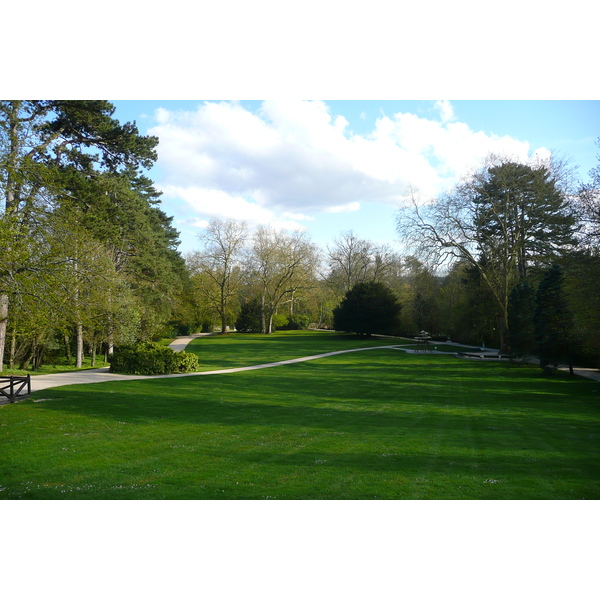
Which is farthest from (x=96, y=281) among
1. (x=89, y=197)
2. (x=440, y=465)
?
(x=440, y=465)

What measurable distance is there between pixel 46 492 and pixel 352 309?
122 ft

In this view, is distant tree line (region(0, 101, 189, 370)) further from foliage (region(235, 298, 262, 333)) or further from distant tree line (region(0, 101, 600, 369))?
foliage (region(235, 298, 262, 333))

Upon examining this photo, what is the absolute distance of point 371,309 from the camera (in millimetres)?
40500

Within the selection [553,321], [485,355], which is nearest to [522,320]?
[485,355]

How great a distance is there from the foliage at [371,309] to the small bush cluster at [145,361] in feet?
80.2

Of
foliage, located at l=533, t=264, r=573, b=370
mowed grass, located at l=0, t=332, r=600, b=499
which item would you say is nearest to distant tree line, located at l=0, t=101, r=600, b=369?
foliage, located at l=533, t=264, r=573, b=370

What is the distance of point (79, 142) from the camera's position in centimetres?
1599

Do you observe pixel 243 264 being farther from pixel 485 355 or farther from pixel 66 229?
pixel 66 229

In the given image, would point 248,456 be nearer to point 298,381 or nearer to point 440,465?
point 440,465

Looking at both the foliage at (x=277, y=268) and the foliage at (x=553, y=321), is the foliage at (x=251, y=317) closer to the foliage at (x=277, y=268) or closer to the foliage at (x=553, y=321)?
the foliage at (x=277, y=268)

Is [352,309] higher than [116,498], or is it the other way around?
[352,309]

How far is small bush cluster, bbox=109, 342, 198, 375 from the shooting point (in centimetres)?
1848

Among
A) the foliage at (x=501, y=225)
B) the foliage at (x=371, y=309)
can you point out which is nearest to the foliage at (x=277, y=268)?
the foliage at (x=371, y=309)

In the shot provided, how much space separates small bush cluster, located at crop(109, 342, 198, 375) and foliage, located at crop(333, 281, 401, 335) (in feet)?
80.2
